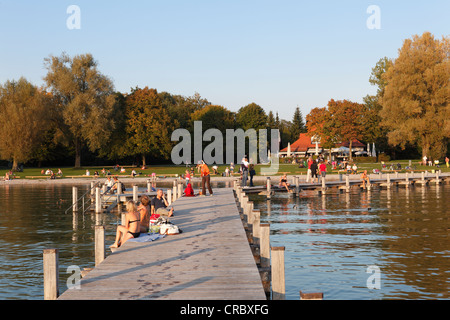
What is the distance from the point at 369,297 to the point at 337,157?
8884 cm

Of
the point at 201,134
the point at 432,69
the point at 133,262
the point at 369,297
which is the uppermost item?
the point at 432,69

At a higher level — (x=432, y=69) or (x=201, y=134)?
(x=432, y=69)

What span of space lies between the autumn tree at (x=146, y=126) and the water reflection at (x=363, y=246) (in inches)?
2092

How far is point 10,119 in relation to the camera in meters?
70.3

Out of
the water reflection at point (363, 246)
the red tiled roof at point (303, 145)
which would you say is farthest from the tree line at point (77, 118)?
the water reflection at point (363, 246)

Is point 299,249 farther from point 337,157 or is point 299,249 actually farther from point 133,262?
point 337,157

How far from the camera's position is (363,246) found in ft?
59.2

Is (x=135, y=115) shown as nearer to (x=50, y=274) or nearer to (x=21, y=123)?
(x=21, y=123)

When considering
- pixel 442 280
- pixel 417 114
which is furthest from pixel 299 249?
pixel 417 114

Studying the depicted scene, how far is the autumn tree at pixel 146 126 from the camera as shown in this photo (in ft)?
274

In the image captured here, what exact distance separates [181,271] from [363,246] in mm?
9932

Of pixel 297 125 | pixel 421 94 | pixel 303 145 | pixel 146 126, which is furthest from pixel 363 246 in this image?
pixel 297 125

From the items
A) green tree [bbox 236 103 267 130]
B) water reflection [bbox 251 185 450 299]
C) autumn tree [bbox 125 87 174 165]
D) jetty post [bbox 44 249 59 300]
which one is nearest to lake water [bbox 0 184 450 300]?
water reflection [bbox 251 185 450 299]

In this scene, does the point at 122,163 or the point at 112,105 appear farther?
the point at 122,163
